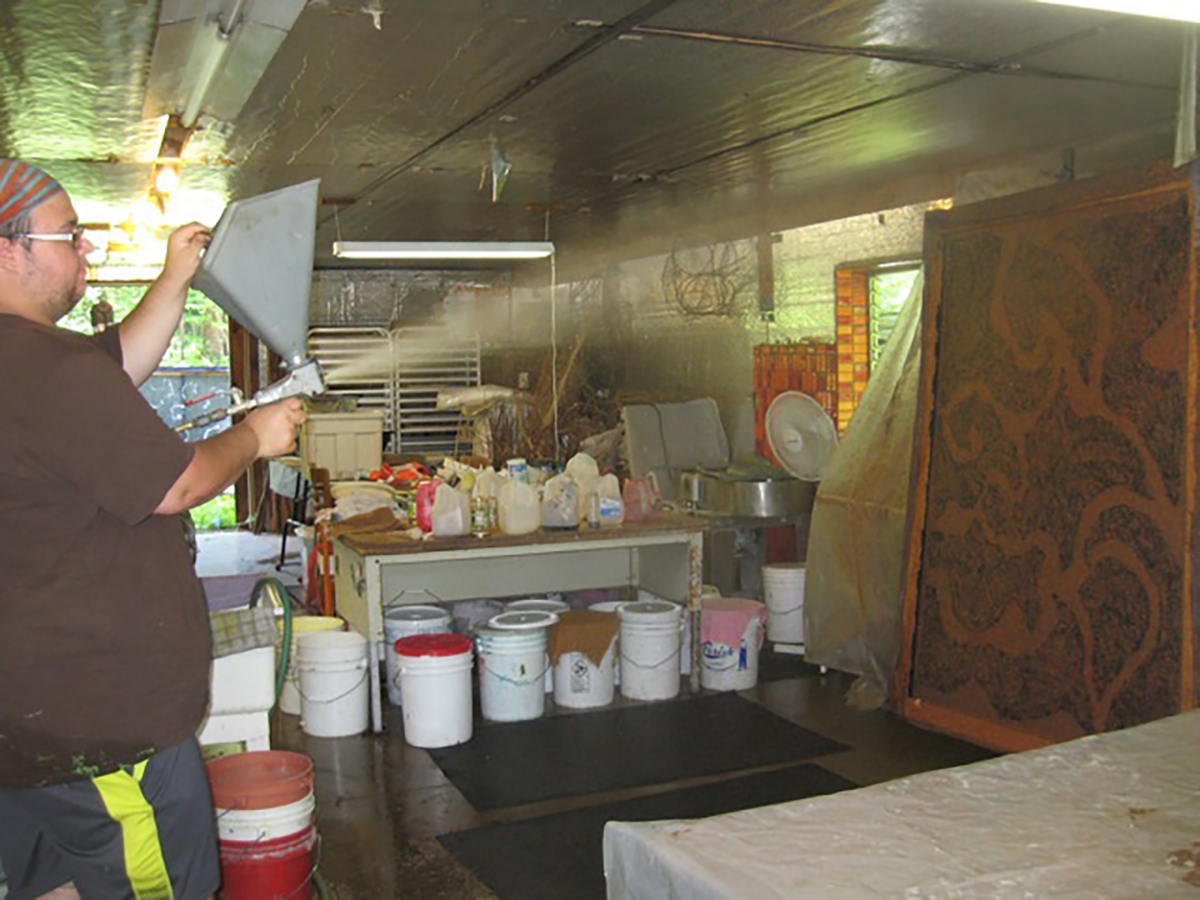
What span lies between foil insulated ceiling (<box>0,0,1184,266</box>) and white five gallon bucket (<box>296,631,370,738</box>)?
238cm

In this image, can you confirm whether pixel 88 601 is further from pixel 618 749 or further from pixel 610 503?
pixel 610 503

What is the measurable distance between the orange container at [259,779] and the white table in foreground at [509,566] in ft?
6.23

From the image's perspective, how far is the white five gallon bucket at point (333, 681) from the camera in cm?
495

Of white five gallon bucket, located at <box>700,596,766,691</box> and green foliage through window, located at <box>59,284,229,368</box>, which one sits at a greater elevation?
green foliage through window, located at <box>59,284,229,368</box>

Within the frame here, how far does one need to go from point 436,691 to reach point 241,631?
1.92 metres

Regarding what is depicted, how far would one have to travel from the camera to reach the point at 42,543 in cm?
196

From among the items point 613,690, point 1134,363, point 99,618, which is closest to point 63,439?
point 99,618

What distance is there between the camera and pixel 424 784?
4.45m

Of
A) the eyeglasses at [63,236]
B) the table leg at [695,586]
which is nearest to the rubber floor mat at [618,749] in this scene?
the table leg at [695,586]

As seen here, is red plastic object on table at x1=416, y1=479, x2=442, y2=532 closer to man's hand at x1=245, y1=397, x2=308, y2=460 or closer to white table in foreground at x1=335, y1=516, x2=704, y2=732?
white table in foreground at x1=335, y1=516, x2=704, y2=732

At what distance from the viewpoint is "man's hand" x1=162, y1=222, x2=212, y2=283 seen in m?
2.48

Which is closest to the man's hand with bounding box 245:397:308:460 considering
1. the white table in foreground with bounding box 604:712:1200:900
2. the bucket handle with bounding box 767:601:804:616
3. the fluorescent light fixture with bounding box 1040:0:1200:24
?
the white table in foreground with bounding box 604:712:1200:900

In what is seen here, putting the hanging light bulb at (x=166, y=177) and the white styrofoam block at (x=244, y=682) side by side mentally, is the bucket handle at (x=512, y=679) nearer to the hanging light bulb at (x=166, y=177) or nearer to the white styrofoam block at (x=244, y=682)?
the white styrofoam block at (x=244, y=682)

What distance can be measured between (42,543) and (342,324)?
9.53 meters
